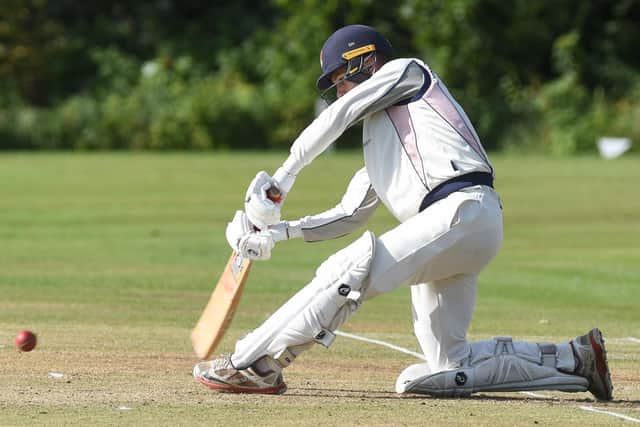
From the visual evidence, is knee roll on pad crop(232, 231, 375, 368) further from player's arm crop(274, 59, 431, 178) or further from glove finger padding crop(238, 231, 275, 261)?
player's arm crop(274, 59, 431, 178)

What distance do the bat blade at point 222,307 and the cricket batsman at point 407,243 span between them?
0.18m

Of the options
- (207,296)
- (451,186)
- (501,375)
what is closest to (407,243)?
(451,186)

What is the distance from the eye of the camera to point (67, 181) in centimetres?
2641

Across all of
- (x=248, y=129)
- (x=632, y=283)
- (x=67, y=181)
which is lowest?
(x=248, y=129)

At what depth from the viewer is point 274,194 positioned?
692 centimetres

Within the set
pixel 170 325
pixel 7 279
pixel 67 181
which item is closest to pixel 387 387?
pixel 170 325

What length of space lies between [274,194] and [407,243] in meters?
0.67

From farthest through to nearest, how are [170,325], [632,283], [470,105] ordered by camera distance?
[470,105] < [632,283] < [170,325]

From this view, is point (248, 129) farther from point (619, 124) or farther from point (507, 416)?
point (507, 416)

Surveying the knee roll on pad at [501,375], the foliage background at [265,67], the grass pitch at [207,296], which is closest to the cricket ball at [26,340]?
the grass pitch at [207,296]

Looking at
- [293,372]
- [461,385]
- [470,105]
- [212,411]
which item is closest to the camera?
[212,411]

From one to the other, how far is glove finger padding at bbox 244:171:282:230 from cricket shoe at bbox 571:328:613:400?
1672 mm

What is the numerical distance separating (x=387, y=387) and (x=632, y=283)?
20.4ft

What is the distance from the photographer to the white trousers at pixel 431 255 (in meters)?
6.80
